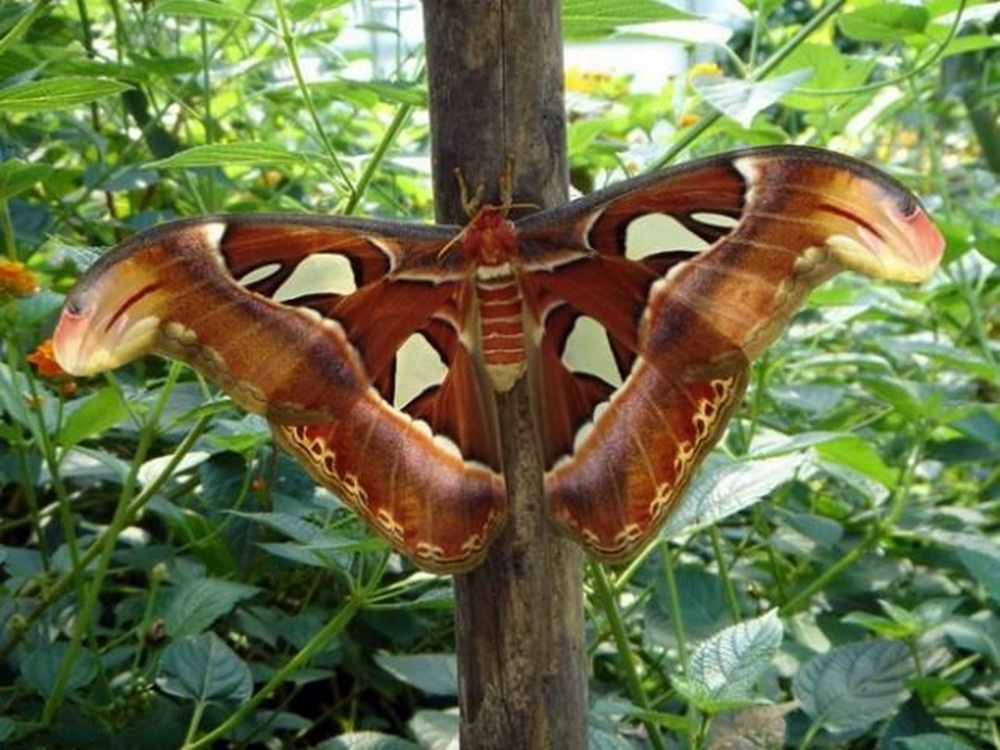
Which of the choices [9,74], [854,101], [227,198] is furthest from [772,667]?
[227,198]

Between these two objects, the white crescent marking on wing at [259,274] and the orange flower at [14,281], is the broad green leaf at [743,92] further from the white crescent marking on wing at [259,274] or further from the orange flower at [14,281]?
the orange flower at [14,281]

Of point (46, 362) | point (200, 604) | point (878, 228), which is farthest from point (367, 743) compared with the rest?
point (878, 228)

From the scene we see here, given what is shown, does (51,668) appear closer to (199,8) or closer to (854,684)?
(199,8)

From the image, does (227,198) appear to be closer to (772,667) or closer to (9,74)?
(9,74)

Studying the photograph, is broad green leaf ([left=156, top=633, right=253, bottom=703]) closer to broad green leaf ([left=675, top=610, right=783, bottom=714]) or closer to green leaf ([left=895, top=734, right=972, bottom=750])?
broad green leaf ([left=675, top=610, right=783, bottom=714])

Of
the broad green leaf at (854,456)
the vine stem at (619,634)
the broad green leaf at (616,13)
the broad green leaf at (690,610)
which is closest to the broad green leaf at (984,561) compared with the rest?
the broad green leaf at (854,456)

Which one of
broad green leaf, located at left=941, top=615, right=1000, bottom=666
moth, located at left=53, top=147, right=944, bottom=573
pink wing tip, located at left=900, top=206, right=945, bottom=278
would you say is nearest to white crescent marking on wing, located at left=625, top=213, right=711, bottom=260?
moth, located at left=53, top=147, right=944, bottom=573
